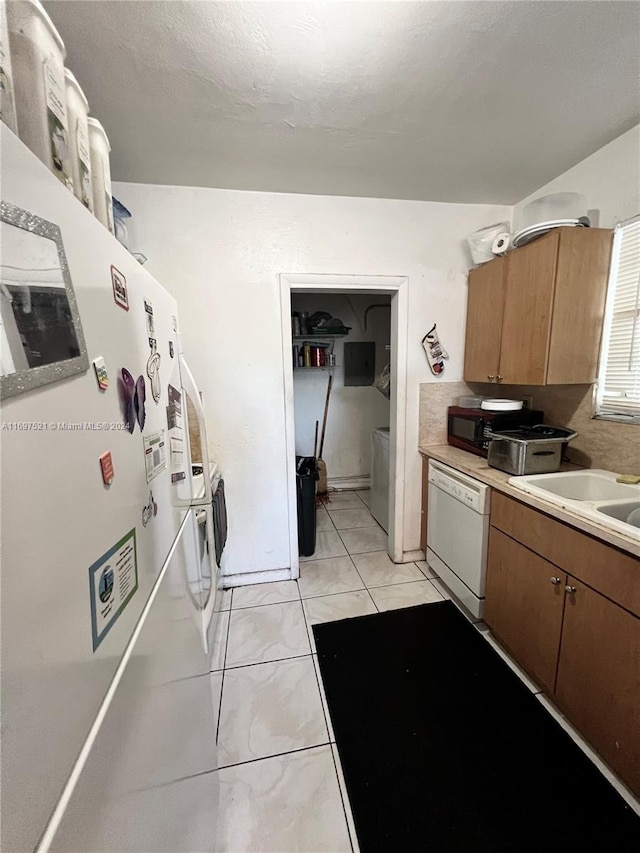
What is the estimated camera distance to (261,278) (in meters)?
2.05

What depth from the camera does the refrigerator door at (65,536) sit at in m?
0.33

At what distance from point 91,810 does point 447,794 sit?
131 centimetres

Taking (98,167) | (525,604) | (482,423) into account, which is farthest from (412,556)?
(98,167)

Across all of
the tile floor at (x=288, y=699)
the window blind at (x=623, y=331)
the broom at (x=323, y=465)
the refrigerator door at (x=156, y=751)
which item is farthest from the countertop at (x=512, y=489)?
the broom at (x=323, y=465)

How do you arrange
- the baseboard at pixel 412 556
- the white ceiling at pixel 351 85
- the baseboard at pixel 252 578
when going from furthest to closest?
1. the baseboard at pixel 412 556
2. the baseboard at pixel 252 578
3. the white ceiling at pixel 351 85

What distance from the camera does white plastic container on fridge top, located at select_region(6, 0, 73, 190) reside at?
52 cm

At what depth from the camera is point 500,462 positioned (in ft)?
5.85

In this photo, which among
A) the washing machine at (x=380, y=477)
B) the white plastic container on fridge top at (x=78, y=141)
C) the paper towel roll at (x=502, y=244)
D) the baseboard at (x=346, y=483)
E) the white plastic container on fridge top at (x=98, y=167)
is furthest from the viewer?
the baseboard at (x=346, y=483)

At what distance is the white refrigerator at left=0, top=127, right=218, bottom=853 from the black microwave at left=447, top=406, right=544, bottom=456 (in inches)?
70.9

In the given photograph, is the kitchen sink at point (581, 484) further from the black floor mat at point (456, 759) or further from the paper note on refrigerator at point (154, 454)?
the paper note on refrigerator at point (154, 454)

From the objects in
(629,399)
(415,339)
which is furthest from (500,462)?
(415,339)

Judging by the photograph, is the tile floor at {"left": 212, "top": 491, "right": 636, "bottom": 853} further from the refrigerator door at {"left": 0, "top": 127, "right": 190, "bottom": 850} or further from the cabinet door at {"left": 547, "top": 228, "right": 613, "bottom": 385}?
the cabinet door at {"left": 547, "top": 228, "right": 613, "bottom": 385}

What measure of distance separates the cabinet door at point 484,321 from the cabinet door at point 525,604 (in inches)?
41.4

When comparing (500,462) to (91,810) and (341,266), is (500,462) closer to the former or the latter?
(341,266)
